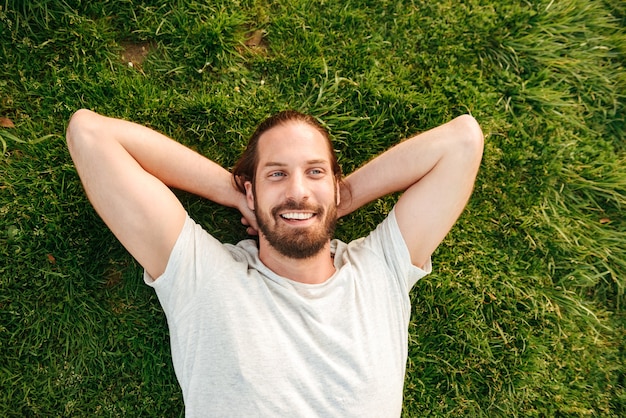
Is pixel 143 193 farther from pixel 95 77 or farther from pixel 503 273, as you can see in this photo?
pixel 503 273

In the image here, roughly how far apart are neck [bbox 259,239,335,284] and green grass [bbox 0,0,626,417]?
0.64 meters

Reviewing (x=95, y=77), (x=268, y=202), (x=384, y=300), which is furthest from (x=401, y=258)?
(x=95, y=77)

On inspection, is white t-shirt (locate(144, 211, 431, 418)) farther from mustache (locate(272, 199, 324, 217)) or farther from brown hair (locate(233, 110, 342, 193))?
brown hair (locate(233, 110, 342, 193))

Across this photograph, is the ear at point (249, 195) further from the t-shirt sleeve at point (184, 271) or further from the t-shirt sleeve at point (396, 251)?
the t-shirt sleeve at point (396, 251)

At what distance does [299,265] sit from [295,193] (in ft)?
1.67

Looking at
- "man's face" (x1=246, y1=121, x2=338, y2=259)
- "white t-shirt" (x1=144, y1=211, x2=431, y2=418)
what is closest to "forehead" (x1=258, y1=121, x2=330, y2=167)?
"man's face" (x1=246, y1=121, x2=338, y2=259)

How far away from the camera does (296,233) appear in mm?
3139

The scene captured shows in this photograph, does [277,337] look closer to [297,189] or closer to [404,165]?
[297,189]

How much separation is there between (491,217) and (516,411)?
1601 millimetres

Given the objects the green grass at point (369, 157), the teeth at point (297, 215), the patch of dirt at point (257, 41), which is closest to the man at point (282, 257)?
the teeth at point (297, 215)

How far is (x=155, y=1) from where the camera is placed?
394 centimetres

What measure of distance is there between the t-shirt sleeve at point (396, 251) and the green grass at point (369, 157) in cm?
62

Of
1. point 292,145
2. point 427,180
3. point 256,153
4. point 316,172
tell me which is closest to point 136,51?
point 256,153

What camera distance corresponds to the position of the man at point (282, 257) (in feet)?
9.66
